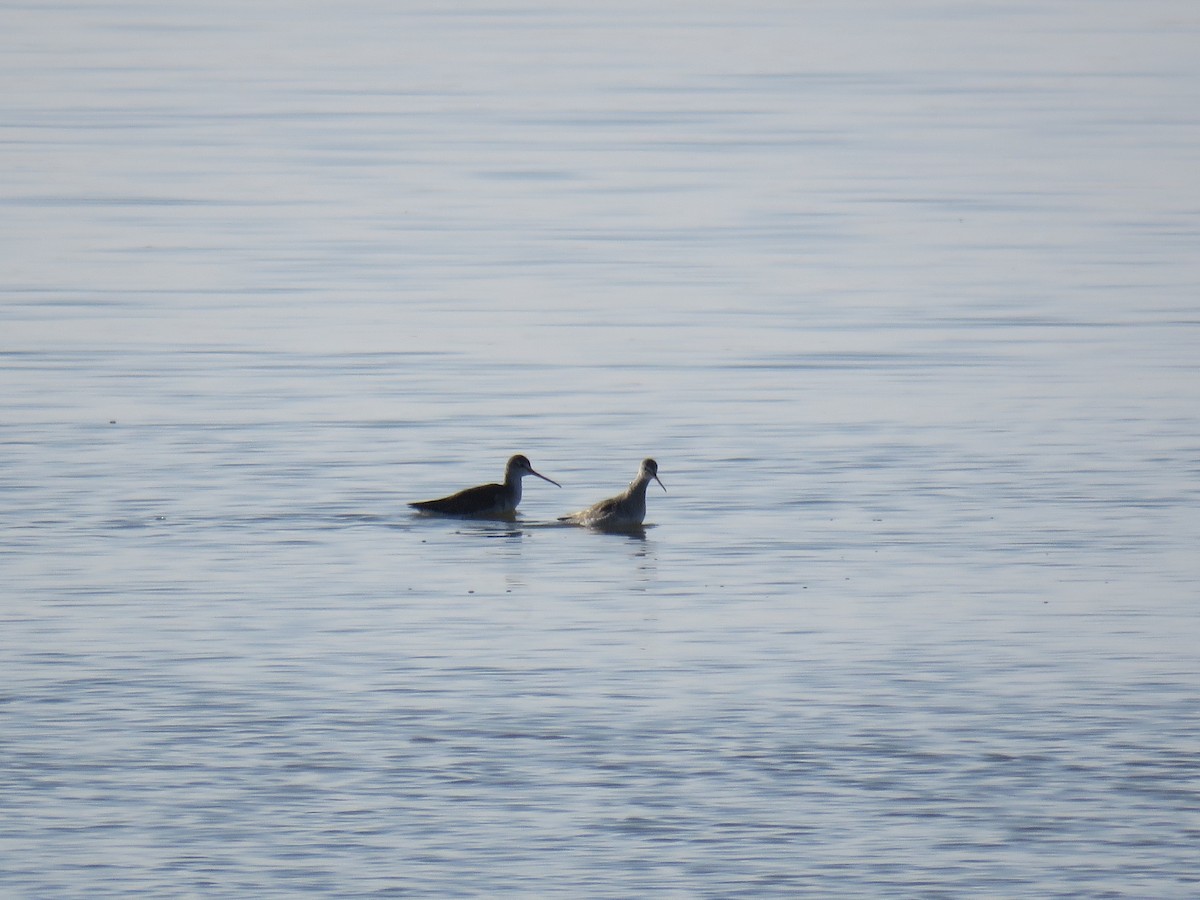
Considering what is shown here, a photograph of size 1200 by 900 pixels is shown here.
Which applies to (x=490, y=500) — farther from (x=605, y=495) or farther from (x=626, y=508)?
(x=626, y=508)

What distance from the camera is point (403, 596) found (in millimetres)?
12148

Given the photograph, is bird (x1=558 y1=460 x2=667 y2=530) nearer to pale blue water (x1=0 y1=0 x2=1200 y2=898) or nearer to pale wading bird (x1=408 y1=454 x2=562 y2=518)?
pale blue water (x1=0 y1=0 x2=1200 y2=898)

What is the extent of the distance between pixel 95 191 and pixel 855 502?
15.0 meters

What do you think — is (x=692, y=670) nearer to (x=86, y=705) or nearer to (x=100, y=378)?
(x=86, y=705)

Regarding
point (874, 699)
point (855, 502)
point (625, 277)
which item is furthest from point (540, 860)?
point (625, 277)

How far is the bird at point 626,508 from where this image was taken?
45.5 ft

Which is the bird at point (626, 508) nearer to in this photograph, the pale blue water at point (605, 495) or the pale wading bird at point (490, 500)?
the pale blue water at point (605, 495)

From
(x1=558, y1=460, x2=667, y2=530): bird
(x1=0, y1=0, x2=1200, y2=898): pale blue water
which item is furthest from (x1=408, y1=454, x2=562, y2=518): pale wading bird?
(x1=558, y1=460, x2=667, y2=530): bird

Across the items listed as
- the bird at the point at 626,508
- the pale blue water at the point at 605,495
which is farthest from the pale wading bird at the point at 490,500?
the bird at the point at 626,508

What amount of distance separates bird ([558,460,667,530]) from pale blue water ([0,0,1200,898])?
0.59ft

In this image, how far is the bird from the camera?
13875 mm

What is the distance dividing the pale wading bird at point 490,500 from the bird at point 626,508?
53cm

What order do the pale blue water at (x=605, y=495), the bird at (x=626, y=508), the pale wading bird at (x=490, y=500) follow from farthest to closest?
the pale wading bird at (x=490, y=500), the bird at (x=626, y=508), the pale blue water at (x=605, y=495)

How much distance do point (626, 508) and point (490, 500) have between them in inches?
36.8
